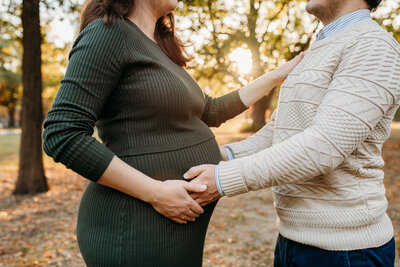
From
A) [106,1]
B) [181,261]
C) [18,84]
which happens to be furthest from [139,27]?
[18,84]

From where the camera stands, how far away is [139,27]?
5.27 feet

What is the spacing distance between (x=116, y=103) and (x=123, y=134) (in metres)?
0.15

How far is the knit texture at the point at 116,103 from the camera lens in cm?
123

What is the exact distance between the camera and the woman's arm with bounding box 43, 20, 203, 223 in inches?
48.0

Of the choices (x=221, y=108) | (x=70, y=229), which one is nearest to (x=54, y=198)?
(x=70, y=229)

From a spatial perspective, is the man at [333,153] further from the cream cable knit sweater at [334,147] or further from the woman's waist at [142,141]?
the woman's waist at [142,141]

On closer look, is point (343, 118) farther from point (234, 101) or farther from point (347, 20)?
point (234, 101)

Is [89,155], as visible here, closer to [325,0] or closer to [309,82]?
[309,82]

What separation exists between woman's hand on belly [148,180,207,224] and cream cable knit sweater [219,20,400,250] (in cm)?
16

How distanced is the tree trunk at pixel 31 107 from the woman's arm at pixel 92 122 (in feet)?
19.6

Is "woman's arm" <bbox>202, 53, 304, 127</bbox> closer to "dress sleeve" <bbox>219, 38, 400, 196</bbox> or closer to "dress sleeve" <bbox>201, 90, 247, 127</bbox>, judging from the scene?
"dress sleeve" <bbox>201, 90, 247, 127</bbox>

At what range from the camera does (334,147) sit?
1234 mm

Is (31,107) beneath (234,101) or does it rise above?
beneath

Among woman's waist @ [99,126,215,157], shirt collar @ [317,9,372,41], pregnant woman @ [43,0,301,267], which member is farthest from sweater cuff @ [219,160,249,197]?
shirt collar @ [317,9,372,41]
